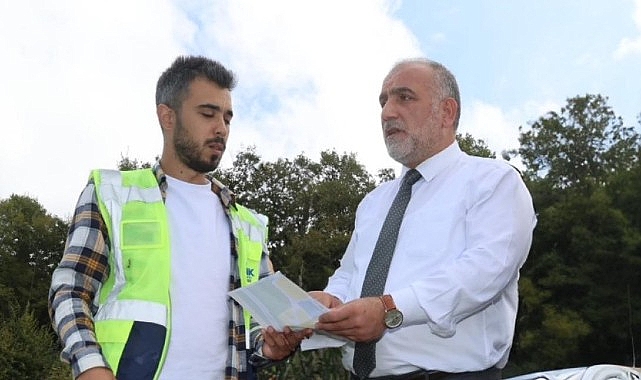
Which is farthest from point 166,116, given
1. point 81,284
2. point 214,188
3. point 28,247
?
point 28,247

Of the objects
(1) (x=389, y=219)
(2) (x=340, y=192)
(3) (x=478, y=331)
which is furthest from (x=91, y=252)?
(2) (x=340, y=192)

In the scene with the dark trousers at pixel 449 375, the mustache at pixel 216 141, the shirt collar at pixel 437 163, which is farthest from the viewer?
the shirt collar at pixel 437 163

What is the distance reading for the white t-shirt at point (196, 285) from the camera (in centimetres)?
334

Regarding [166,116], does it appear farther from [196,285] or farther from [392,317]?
[392,317]

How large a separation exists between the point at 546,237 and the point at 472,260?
38.8 meters

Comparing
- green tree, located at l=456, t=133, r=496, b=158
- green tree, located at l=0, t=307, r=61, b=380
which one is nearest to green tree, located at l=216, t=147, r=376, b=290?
green tree, located at l=456, t=133, r=496, b=158

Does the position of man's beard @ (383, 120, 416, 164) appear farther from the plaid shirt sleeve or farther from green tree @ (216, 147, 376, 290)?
green tree @ (216, 147, 376, 290)

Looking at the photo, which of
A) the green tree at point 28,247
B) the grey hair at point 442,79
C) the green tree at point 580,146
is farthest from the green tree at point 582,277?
the grey hair at point 442,79

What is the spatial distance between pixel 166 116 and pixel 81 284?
1048 millimetres

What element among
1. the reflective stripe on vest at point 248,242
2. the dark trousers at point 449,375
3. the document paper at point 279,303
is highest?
the reflective stripe on vest at point 248,242

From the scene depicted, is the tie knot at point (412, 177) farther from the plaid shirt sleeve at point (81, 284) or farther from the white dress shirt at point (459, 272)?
the plaid shirt sleeve at point (81, 284)

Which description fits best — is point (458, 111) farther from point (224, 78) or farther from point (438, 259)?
point (224, 78)

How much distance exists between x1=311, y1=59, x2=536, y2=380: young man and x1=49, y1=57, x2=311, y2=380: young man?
451 mm

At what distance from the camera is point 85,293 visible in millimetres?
3168
